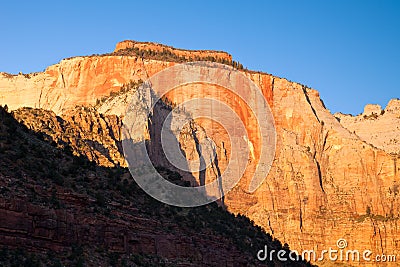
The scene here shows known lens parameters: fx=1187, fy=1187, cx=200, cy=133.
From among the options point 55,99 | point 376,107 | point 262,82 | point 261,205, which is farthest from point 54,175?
point 376,107

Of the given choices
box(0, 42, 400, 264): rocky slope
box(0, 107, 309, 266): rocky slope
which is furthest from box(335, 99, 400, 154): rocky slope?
box(0, 107, 309, 266): rocky slope

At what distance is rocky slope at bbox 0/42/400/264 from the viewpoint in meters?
132

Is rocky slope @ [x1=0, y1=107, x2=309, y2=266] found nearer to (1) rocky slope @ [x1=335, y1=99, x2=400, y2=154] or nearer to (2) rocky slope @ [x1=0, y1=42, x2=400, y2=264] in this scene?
(2) rocky slope @ [x1=0, y1=42, x2=400, y2=264]

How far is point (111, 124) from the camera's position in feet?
349

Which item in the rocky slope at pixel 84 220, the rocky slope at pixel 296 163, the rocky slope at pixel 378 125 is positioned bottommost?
the rocky slope at pixel 84 220

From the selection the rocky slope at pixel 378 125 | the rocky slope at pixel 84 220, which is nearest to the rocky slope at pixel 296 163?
the rocky slope at pixel 378 125

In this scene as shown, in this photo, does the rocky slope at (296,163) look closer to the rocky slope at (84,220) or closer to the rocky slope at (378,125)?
the rocky slope at (378,125)

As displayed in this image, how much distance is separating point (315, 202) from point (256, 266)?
182 feet

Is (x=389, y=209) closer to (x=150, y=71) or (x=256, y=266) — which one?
(x=150, y=71)

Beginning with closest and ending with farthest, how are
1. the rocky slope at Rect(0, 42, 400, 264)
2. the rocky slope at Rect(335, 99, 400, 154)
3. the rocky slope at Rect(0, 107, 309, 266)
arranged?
the rocky slope at Rect(0, 107, 309, 266), the rocky slope at Rect(0, 42, 400, 264), the rocky slope at Rect(335, 99, 400, 154)

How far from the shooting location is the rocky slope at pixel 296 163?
13188cm

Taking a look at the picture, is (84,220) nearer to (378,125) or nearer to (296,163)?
(296,163)

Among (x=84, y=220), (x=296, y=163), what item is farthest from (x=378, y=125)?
(x=84, y=220)

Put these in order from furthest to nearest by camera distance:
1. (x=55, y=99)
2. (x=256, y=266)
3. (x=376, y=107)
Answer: (x=376, y=107), (x=55, y=99), (x=256, y=266)
